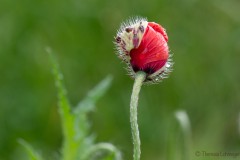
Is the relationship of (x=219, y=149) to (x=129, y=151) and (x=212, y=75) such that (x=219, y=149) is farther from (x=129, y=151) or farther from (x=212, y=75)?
(x=212, y=75)

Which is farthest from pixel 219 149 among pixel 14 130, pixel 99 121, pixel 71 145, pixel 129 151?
pixel 71 145

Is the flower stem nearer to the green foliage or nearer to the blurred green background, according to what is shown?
the green foliage

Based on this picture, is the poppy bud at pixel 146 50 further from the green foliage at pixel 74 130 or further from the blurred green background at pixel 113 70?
the blurred green background at pixel 113 70

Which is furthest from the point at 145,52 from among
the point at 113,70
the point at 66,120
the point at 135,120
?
the point at 113,70

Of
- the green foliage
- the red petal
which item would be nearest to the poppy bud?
the red petal

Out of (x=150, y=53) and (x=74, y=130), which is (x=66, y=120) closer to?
(x=74, y=130)

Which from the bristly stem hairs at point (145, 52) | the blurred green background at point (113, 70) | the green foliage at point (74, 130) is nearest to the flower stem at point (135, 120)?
the bristly stem hairs at point (145, 52)
